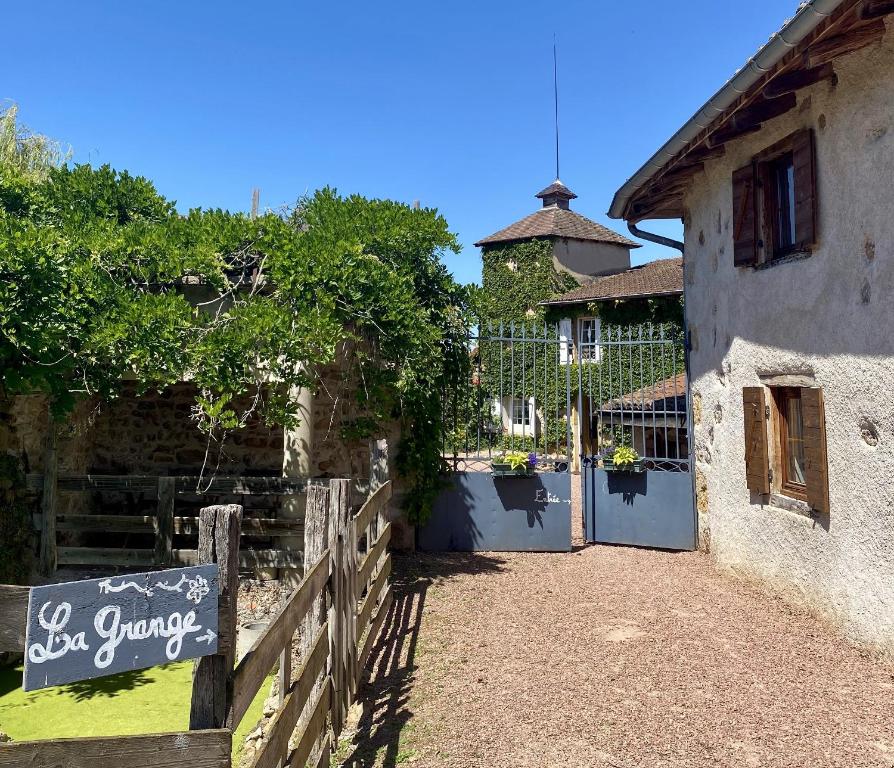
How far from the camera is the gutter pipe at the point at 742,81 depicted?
411 centimetres

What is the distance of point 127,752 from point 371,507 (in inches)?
136

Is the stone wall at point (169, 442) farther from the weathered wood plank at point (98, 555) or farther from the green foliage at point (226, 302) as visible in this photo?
the weathered wood plank at point (98, 555)

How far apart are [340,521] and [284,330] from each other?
232 cm

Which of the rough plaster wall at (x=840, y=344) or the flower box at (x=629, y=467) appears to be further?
the flower box at (x=629, y=467)

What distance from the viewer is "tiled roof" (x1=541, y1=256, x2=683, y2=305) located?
16.9 meters

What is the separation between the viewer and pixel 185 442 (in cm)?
Result: 943

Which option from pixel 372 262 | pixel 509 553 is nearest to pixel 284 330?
pixel 372 262

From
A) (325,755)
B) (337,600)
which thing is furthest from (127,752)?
(337,600)

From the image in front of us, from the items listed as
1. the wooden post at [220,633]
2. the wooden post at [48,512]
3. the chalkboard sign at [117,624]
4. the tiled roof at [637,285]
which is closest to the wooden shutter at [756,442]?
the wooden post at [220,633]

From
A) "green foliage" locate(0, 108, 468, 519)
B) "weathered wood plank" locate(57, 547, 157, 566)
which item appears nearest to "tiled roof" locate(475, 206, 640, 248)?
"green foliage" locate(0, 108, 468, 519)

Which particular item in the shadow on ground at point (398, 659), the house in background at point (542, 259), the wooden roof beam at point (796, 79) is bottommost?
the shadow on ground at point (398, 659)

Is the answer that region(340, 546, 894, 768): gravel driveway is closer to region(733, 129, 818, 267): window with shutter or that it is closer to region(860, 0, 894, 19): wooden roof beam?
region(733, 129, 818, 267): window with shutter

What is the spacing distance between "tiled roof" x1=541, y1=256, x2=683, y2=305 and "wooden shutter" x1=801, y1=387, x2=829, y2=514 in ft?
36.0

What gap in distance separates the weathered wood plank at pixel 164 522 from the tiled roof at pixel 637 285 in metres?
12.7
